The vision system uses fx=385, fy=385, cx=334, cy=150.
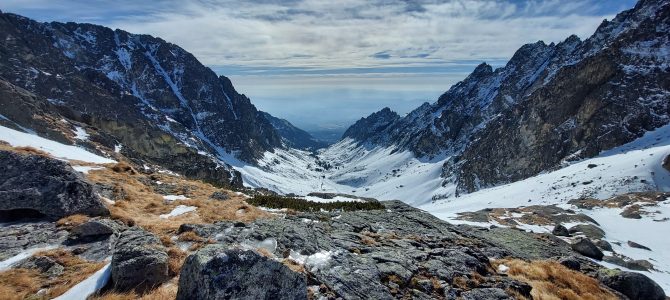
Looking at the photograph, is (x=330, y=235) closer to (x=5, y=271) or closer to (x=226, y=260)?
(x=226, y=260)

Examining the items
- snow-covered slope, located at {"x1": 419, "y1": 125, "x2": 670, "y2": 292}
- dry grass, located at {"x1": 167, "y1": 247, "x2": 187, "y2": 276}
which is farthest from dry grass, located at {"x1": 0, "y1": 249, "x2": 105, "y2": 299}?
snow-covered slope, located at {"x1": 419, "y1": 125, "x2": 670, "y2": 292}

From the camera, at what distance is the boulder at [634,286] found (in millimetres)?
16562

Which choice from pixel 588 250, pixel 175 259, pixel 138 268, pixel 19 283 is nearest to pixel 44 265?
pixel 19 283

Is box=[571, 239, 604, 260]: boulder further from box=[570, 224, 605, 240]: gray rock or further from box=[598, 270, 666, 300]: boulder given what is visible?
box=[570, 224, 605, 240]: gray rock

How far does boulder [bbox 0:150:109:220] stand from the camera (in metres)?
14.8

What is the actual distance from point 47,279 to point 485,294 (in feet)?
45.0

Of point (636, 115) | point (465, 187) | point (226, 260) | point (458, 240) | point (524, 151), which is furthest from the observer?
point (465, 187)

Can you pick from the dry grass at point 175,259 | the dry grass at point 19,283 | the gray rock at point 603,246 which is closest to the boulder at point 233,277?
the dry grass at point 175,259

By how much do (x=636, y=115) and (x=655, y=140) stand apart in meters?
14.7

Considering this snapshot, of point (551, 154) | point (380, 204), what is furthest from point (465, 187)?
point (380, 204)

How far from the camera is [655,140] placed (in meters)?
101

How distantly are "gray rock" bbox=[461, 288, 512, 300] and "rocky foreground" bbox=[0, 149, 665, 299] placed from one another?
39mm

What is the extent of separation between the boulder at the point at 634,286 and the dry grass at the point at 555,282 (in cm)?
105

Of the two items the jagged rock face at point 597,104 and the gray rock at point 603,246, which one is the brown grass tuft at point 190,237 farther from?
the jagged rock face at point 597,104
